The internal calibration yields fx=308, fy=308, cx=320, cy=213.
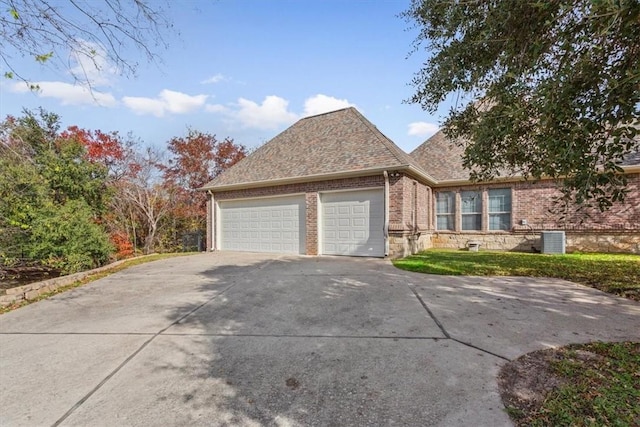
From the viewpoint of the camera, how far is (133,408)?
2365 millimetres

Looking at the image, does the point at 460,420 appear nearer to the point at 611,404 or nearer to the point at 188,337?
the point at 611,404

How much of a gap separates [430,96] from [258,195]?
8211 millimetres

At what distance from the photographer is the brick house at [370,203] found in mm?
10250

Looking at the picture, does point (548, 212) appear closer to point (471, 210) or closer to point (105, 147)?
point (471, 210)

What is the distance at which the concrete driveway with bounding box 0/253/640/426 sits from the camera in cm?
233

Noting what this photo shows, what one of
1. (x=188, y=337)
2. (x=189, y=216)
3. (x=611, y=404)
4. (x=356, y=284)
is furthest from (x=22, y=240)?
(x=611, y=404)

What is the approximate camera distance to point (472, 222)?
43.1ft

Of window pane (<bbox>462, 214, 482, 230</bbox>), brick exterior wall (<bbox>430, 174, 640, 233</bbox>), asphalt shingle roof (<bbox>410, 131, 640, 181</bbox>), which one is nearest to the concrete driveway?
brick exterior wall (<bbox>430, 174, 640, 233</bbox>)

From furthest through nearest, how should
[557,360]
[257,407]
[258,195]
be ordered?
[258,195] → [557,360] → [257,407]

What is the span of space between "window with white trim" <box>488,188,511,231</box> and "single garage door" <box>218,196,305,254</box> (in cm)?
779

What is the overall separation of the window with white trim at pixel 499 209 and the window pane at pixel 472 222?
1.33ft

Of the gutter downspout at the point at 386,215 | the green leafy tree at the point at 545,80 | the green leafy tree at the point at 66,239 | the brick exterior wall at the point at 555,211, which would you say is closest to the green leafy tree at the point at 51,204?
the green leafy tree at the point at 66,239

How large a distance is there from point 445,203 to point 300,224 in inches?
260

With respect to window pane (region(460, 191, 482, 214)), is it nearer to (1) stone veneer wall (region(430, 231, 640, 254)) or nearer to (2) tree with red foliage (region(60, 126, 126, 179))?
(1) stone veneer wall (region(430, 231, 640, 254))
